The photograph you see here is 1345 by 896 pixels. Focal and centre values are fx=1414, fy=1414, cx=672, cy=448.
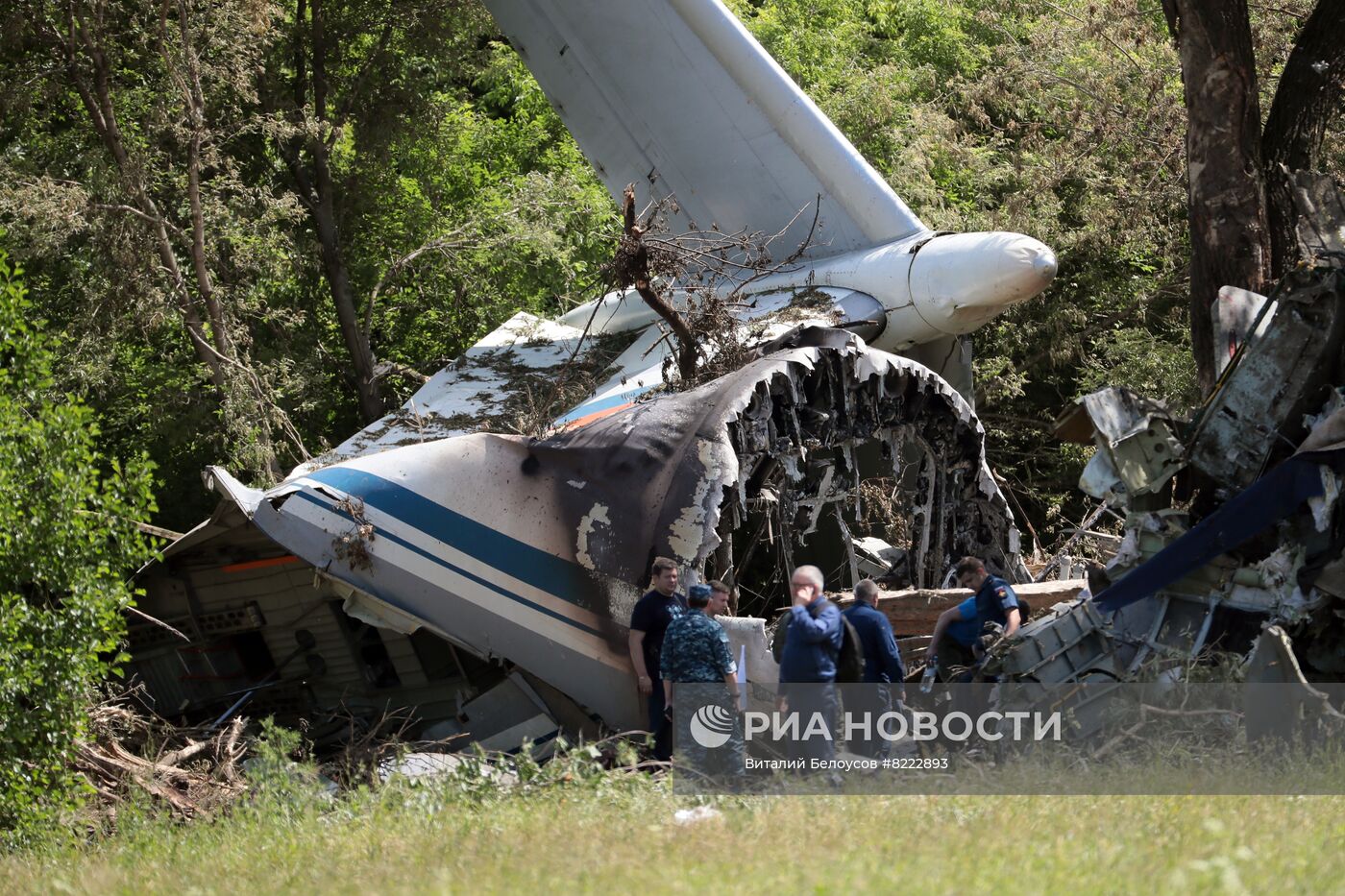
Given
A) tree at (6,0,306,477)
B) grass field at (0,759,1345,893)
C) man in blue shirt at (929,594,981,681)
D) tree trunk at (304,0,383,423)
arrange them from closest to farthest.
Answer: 1. grass field at (0,759,1345,893)
2. man in blue shirt at (929,594,981,681)
3. tree at (6,0,306,477)
4. tree trunk at (304,0,383,423)

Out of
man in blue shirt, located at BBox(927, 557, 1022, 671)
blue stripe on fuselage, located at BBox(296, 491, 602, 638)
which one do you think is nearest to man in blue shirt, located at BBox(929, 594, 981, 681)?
man in blue shirt, located at BBox(927, 557, 1022, 671)

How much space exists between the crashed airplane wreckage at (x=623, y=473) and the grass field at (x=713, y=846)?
261 centimetres

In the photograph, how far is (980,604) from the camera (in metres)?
9.63

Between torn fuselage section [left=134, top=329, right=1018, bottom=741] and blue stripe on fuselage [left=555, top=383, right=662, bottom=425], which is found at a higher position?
blue stripe on fuselage [left=555, top=383, right=662, bottom=425]

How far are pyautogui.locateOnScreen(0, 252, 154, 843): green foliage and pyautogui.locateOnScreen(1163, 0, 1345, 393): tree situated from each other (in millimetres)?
10169

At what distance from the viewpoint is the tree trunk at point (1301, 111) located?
45.9 ft

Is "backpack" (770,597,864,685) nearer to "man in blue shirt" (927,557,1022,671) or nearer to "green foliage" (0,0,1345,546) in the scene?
"man in blue shirt" (927,557,1022,671)

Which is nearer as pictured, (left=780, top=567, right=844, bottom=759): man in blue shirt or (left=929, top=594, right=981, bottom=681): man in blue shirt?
(left=780, top=567, right=844, bottom=759): man in blue shirt

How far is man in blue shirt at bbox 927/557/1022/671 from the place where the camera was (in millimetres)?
9539

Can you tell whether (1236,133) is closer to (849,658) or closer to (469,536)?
(849,658)

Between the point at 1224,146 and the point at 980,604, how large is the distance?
22.0 ft

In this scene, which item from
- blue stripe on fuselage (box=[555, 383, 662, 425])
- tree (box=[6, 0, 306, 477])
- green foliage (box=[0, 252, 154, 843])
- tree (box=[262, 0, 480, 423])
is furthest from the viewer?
tree (box=[262, 0, 480, 423])

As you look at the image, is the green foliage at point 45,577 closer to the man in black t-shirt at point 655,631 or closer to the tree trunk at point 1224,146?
the man in black t-shirt at point 655,631

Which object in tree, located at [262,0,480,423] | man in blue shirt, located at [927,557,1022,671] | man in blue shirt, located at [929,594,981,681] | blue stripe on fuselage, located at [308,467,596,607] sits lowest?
man in blue shirt, located at [929,594,981,681]
